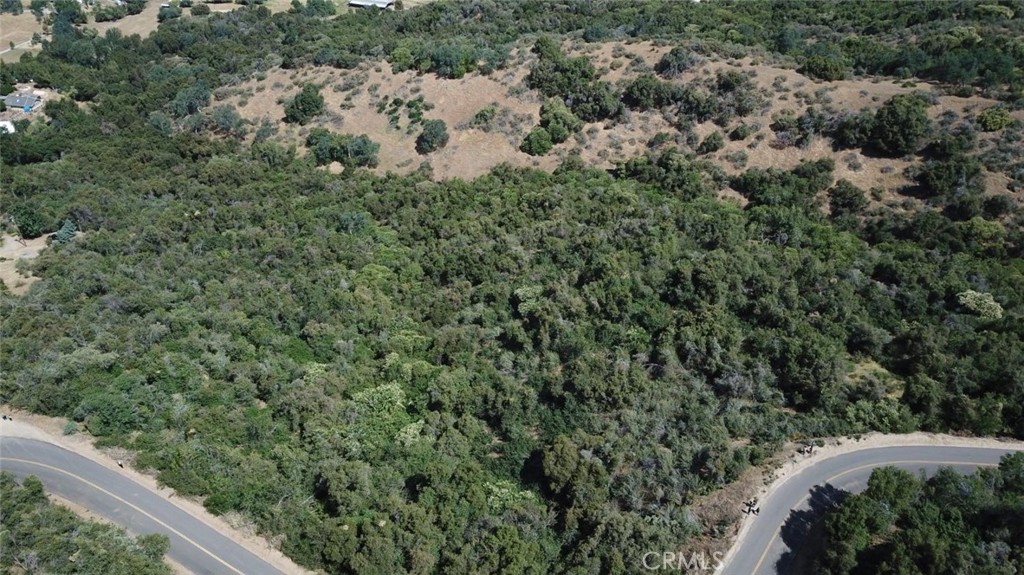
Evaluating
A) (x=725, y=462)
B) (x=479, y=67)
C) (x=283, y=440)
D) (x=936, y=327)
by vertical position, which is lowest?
(x=283, y=440)

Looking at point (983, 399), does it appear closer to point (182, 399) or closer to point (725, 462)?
point (725, 462)

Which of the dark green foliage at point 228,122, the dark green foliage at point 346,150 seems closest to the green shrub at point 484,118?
the dark green foliage at point 346,150

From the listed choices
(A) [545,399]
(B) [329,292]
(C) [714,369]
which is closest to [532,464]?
(A) [545,399]

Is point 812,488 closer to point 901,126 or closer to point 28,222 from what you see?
Result: point 901,126

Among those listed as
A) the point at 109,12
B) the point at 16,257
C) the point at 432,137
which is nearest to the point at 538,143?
the point at 432,137

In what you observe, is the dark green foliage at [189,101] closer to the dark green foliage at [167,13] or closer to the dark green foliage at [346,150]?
the dark green foliage at [346,150]

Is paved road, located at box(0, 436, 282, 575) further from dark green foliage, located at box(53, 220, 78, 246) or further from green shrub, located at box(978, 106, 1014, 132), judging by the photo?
green shrub, located at box(978, 106, 1014, 132)
